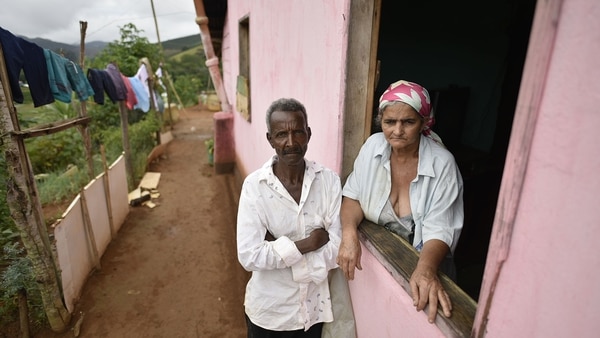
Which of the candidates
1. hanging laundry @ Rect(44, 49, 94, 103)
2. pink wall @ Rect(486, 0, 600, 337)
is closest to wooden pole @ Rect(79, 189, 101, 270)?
hanging laundry @ Rect(44, 49, 94, 103)

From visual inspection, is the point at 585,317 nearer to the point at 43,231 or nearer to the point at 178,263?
the point at 43,231

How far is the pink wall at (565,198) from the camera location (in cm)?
66

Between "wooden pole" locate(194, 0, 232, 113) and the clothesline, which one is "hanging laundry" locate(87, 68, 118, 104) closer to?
the clothesline

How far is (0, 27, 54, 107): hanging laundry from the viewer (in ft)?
8.73

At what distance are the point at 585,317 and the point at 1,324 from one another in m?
4.44

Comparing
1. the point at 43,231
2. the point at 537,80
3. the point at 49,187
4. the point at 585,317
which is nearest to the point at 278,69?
the point at 43,231

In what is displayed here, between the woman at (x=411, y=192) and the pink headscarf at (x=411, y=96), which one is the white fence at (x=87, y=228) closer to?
the woman at (x=411, y=192)

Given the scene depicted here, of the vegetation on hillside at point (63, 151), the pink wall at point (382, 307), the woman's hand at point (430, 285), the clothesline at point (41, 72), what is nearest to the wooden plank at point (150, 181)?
Answer: the vegetation on hillside at point (63, 151)

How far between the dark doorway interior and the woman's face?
215 centimetres

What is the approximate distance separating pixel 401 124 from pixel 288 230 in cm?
79

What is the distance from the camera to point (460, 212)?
1512mm

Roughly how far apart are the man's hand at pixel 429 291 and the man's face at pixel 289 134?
30.4 inches

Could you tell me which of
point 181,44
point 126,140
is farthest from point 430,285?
point 181,44

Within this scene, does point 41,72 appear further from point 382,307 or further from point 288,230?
point 382,307
